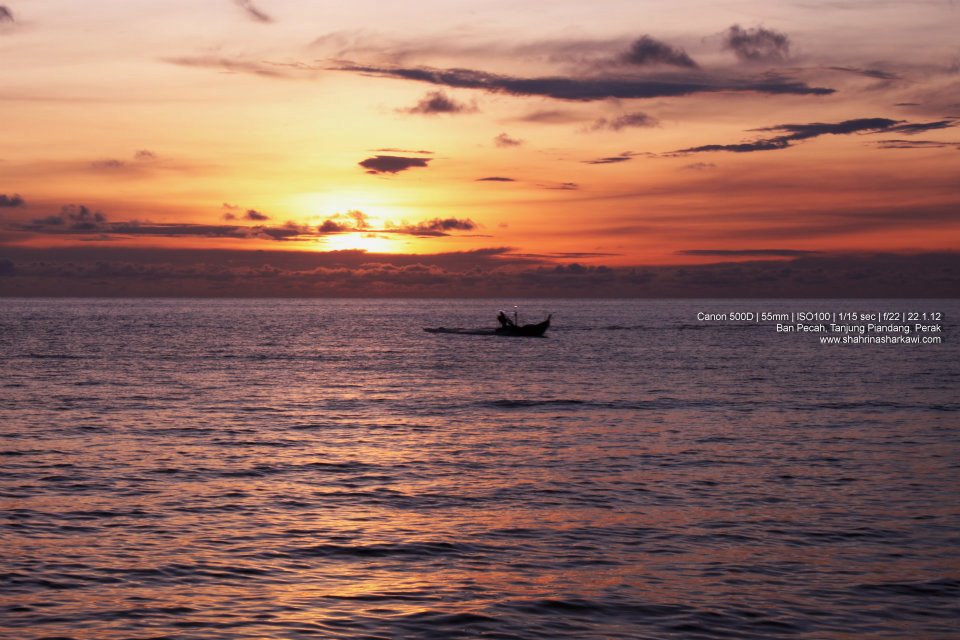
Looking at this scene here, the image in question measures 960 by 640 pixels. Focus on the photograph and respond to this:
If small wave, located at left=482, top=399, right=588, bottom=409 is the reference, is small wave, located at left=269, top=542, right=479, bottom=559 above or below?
above

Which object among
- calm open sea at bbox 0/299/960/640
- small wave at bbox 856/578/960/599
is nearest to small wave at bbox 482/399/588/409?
calm open sea at bbox 0/299/960/640

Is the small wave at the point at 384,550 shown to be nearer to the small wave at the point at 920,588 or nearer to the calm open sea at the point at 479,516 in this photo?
the calm open sea at the point at 479,516

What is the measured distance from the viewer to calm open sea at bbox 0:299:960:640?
1784 cm

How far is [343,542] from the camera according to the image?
23.1 meters

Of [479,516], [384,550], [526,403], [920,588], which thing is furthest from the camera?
[526,403]

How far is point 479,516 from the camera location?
85.3 feet

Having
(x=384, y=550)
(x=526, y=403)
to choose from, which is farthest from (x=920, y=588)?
(x=526, y=403)

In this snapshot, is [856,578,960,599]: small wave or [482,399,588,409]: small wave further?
[482,399,588,409]: small wave

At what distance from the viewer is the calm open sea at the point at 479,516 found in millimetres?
17844

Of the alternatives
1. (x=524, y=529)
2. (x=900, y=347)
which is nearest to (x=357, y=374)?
(x=524, y=529)

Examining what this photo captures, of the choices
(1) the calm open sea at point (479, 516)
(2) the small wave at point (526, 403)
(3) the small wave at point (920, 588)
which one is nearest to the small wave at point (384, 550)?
(1) the calm open sea at point (479, 516)

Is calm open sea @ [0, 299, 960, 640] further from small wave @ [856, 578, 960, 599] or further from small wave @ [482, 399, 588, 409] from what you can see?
small wave @ [482, 399, 588, 409]

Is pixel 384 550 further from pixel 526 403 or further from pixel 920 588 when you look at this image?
pixel 526 403

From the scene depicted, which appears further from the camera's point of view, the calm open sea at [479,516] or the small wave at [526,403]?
the small wave at [526,403]
